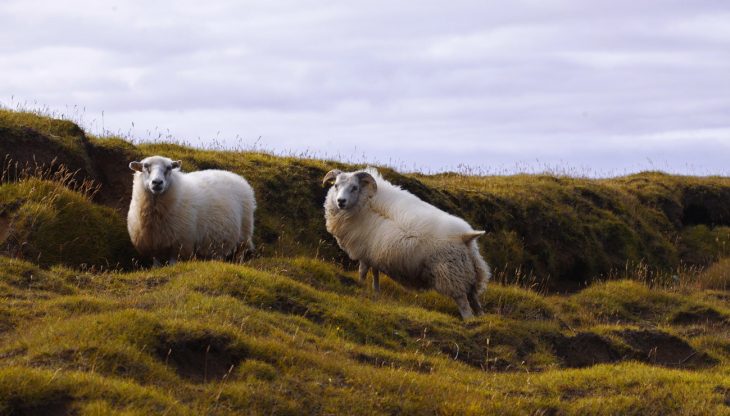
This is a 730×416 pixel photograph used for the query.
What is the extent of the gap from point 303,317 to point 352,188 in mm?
3748

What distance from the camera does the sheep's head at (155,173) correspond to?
13.0 m

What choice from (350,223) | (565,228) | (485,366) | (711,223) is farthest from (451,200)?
(711,223)

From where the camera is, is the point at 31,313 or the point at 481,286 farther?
the point at 481,286

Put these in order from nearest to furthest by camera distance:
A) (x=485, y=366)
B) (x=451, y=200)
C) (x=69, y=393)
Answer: (x=69, y=393) < (x=485, y=366) < (x=451, y=200)

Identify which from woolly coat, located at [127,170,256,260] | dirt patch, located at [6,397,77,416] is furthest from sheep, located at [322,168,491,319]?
dirt patch, located at [6,397,77,416]

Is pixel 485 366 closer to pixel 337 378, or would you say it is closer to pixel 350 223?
pixel 337 378

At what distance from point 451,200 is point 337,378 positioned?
36.6 feet

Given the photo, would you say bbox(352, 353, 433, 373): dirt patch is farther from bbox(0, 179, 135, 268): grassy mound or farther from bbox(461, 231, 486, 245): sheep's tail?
bbox(0, 179, 135, 268): grassy mound

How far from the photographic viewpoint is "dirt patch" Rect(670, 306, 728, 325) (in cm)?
1597

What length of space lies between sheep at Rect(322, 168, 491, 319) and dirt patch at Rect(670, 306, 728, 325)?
451cm

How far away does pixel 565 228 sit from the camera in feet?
70.4

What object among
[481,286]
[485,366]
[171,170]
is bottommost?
[485,366]

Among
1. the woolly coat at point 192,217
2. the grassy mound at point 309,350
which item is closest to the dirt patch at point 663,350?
the grassy mound at point 309,350

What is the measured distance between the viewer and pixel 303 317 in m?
11.6
